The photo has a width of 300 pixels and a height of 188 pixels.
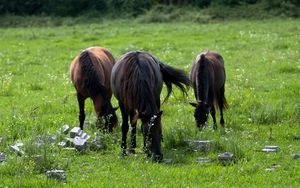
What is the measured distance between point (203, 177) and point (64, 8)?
44.0 metres

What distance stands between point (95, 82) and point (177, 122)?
189 centimetres

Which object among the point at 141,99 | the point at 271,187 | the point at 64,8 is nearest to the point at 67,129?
the point at 141,99

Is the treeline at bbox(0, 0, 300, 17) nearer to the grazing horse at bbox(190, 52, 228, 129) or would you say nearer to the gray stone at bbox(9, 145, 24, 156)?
the grazing horse at bbox(190, 52, 228, 129)

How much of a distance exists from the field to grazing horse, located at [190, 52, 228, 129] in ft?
0.99

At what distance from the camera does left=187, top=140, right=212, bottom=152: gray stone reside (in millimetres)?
9430

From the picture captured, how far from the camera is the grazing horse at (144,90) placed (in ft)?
28.4

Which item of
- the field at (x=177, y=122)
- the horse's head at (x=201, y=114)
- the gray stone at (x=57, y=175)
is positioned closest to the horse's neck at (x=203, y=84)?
the horse's head at (x=201, y=114)

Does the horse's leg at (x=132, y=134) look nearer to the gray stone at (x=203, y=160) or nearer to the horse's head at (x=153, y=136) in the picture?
the horse's head at (x=153, y=136)

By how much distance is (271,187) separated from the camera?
24.2ft

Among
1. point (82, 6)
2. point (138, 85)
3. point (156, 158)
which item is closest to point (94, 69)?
point (138, 85)

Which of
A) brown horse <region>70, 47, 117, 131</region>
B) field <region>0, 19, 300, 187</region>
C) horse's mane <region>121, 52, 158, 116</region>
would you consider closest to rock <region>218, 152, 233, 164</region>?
field <region>0, 19, 300, 187</region>

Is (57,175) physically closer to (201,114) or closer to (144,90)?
(144,90)

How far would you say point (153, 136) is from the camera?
28.3 ft

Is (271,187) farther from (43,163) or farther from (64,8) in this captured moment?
(64,8)
